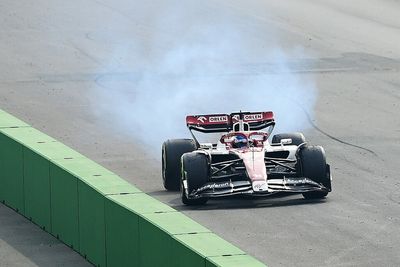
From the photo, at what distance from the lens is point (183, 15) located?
4403 centimetres

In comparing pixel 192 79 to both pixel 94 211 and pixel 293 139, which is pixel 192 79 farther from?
pixel 94 211

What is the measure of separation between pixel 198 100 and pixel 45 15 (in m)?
10.9

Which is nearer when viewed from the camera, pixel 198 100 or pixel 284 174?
pixel 284 174

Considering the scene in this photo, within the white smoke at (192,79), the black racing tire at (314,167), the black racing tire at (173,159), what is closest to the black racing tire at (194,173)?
the black racing tire at (173,159)

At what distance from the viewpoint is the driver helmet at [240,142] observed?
24719 millimetres

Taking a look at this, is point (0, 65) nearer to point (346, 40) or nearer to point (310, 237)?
point (346, 40)

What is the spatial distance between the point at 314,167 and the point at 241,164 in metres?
1.29


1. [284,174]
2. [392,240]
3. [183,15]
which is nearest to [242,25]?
[183,15]

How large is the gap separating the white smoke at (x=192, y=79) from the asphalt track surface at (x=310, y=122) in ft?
1.13

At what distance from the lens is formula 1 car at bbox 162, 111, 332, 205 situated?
77.7ft

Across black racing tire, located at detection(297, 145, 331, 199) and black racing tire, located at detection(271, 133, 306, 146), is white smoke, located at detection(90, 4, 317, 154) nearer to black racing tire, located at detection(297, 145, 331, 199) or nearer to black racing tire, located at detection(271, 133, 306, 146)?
black racing tire, located at detection(271, 133, 306, 146)

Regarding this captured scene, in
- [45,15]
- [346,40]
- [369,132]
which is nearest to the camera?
[369,132]

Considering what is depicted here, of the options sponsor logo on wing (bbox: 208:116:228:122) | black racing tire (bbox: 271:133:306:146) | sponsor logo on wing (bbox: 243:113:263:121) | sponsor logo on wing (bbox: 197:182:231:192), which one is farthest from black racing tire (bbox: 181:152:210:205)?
black racing tire (bbox: 271:133:306:146)

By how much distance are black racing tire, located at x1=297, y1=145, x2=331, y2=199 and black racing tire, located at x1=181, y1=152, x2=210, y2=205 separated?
5.35ft
